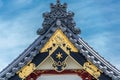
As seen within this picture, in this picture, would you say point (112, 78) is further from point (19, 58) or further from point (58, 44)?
point (19, 58)

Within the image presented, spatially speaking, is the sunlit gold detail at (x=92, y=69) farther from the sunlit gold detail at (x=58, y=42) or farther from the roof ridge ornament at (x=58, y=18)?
the roof ridge ornament at (x=58, y=18)

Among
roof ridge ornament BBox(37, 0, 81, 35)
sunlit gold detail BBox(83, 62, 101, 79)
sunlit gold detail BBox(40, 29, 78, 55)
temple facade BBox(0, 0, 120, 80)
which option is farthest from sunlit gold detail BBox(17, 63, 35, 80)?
sunlit gold detail BBox(83, 62, 101, 79)

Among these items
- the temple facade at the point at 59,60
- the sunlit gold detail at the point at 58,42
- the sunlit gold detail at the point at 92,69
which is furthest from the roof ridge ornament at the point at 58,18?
the sunlit gold detail at the point at 92,69

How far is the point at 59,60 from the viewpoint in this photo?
43.6 feet

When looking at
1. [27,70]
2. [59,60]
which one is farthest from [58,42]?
[27,70]

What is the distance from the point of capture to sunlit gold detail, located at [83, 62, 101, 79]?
1316cm

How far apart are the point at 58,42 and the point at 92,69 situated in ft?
3.84

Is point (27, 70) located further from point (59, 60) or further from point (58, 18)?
point (58, 18)

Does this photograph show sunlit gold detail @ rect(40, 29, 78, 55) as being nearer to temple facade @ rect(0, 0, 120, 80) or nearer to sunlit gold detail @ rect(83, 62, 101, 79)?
temple facade @ rect(0, 0, 120, 80)

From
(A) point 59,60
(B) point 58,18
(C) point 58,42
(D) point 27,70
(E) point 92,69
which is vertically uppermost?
(B) point 58,18

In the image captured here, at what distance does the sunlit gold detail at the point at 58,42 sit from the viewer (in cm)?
1330

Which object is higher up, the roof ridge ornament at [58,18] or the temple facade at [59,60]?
the roof ridge ornament at [58,18]

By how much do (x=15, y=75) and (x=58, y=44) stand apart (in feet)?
4.67

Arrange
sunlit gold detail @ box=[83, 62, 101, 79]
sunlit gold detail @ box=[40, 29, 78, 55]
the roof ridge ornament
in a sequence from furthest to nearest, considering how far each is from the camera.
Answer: the roof ridge ornament
sunlit gold detail @ box=[40, 29, 78, 55]
sunlit gold detail @ box=[83, 62, 101, 79]
